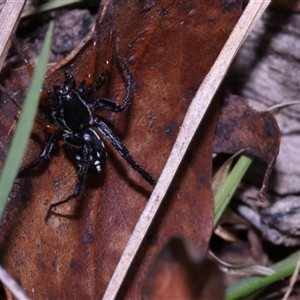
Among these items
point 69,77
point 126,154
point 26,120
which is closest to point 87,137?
point 126,154

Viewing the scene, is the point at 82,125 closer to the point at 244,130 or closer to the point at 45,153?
the point at 45,153

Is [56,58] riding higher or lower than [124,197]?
higher

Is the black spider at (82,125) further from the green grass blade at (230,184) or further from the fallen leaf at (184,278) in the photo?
the fallen leaf at (184,278)

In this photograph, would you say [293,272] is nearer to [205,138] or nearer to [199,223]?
[199,223]

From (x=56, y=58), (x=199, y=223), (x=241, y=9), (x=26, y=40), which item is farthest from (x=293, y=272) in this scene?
(x=26, y=40)

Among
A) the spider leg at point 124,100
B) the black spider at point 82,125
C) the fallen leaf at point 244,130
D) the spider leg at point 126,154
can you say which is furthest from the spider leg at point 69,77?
the fallen leaf at point 244,130

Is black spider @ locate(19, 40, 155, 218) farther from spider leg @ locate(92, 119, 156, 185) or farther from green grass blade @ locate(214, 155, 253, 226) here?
green grass blade @ locate(214, 155, 253, 226)

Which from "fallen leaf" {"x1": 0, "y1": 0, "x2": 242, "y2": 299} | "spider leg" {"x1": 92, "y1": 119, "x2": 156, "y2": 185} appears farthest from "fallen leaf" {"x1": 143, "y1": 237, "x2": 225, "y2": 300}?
"spider leg" {"x1": 92, "y1": 119, "x2": 156, "y2": 185}
